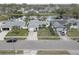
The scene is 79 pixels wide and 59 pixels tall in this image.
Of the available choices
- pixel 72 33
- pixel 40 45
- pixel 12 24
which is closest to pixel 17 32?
pixel 12 24

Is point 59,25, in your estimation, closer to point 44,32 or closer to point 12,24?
point 44,32

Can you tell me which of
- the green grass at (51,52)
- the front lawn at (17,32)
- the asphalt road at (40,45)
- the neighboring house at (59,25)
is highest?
the neighboring house at (59,25)

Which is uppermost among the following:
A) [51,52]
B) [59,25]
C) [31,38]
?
[59,25]

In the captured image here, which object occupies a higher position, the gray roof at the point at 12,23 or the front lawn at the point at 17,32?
the gray roof at the point at 12,23

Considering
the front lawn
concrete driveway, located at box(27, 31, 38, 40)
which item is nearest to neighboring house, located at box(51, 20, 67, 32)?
concrete driveway, located at box(27, 31, 38, 40)

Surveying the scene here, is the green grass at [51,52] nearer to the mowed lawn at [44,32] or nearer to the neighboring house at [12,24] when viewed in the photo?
the mowed lawn at [44,32]

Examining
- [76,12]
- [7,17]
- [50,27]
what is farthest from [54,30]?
[7,17]

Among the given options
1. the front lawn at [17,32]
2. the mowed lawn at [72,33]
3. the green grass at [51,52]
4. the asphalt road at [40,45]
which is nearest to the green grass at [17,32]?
the front lawn at [17,32]

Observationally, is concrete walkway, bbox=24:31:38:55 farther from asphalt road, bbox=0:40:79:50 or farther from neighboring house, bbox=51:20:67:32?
neighboring house, bbox=51:20:67:32
